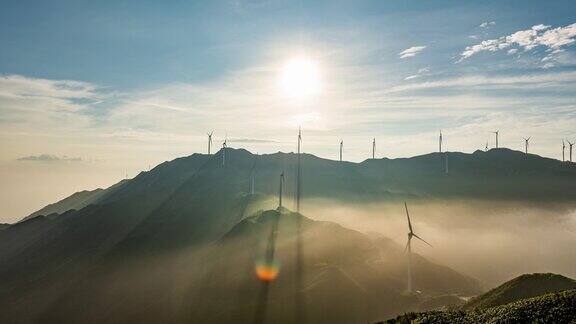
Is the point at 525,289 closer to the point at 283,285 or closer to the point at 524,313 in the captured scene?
the point at 524,313

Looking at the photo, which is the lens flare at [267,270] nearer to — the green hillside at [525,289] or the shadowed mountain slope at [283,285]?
the shadowed mountain slope at [283,285]

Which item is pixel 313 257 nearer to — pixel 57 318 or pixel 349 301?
pixel 349 301

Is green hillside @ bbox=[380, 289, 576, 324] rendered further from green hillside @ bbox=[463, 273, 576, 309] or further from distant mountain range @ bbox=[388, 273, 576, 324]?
green hillside @ bbox=[463, 273, 576, 309]

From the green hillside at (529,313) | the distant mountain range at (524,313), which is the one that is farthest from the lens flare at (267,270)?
the green hillside at (529,313)

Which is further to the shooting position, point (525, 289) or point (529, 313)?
point (525, 289)

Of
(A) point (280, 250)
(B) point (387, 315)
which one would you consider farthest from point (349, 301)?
(A) point (280, 250)

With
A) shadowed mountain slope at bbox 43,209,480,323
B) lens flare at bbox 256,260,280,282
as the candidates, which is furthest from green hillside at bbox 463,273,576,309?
lens flare at bbox 256,260,280,282

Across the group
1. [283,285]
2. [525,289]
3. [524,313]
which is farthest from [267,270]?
[524,313]

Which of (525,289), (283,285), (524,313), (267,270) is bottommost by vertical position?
(283,285)

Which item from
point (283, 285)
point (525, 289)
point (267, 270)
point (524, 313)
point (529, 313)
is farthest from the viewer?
point (267, 270)
